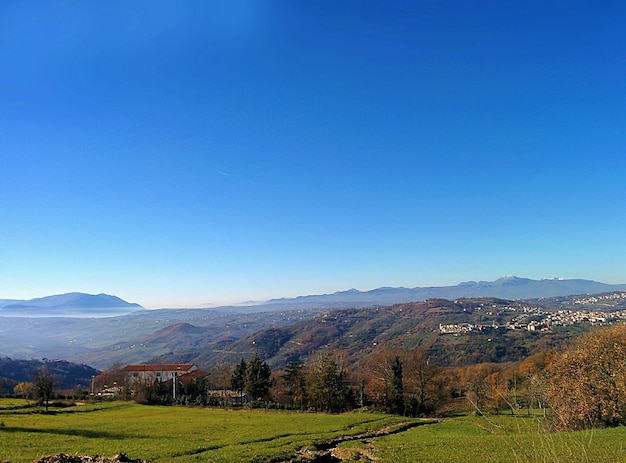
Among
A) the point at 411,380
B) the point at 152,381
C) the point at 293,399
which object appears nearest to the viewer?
the point at 411,380

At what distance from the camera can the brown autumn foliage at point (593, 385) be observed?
27.1 meters

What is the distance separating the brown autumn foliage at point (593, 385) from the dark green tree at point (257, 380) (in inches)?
2190

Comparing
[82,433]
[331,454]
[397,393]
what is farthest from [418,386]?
[82,433]

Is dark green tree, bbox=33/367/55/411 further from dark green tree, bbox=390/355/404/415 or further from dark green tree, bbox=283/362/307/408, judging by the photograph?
dark green tree, bbox=390/355/404/415

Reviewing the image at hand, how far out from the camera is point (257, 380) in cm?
7562

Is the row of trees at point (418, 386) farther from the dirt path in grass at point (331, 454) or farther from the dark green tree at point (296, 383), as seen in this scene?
the dirt path in grass at point (331, 454)

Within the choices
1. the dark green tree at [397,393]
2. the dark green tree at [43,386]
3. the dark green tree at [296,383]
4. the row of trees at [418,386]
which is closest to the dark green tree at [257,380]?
the row of trees at [418,386]

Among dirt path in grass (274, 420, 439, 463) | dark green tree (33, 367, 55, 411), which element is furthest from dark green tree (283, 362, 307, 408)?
dirt path in grass (274, 420, 439, 463)

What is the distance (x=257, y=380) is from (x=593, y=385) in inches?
2335

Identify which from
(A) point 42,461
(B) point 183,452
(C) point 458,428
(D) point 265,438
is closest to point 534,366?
(C) point 458,428

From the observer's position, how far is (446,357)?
16562 centimetres

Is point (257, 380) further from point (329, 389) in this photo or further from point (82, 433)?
point (82, 433)

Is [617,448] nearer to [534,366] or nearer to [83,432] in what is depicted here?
[83,432]

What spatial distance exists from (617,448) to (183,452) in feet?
66.9
